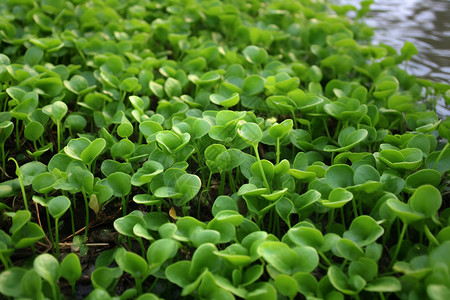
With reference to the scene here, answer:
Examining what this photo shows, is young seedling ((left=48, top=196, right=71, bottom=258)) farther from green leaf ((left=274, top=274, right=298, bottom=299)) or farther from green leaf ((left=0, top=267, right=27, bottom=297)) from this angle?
green leaf ((left=274, top=274, right=298, bottom=299))

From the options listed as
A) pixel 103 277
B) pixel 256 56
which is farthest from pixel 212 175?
pixel 256 56

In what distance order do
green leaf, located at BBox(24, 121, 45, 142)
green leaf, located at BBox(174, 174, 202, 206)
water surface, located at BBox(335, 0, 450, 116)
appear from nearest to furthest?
green leaf, located at BBox(174, 174, 202, 206)
green leaf, located at BBox(24, 121, 45, 142)
water surface, located at BBox(335, 0, 450, 116)

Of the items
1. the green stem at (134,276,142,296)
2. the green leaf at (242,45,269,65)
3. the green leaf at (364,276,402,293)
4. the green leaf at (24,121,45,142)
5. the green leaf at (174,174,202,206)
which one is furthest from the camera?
the green leaf at (242,45,269,65)

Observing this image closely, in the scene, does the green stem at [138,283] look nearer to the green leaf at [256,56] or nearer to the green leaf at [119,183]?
the green leaf at [119,183]

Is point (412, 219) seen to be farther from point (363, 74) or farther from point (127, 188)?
point (363, 74)

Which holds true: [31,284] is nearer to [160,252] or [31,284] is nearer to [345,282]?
[160,252]

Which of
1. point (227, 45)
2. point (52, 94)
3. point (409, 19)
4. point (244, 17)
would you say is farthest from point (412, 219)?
point (409, 19)

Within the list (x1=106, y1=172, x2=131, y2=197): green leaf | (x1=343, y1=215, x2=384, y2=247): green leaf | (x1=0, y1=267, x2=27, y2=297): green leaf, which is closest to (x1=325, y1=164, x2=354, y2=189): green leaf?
(x1=343, y1=215, x2=384, y2=247): green leaf

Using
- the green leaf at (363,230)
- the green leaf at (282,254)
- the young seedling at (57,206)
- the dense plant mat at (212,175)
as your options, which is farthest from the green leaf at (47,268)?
the green leaf at (363,230)
